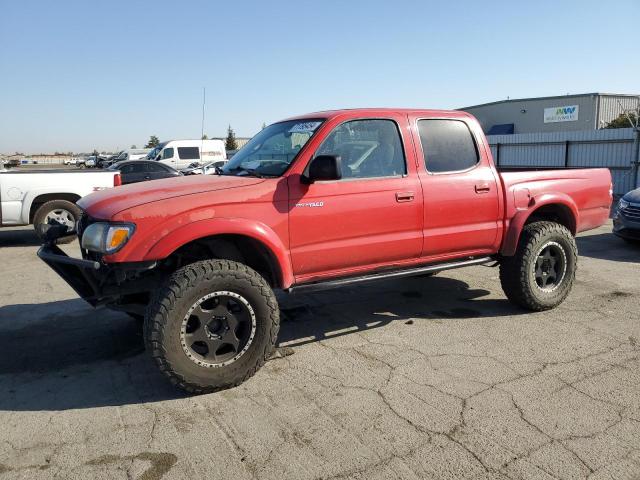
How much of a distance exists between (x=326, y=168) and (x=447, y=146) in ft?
5.06

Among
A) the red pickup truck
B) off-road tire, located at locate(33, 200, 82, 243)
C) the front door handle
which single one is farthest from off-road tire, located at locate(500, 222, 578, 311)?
off-road tire, located at locate(33, 200, 82, 243)

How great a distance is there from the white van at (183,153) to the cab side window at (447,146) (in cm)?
1886

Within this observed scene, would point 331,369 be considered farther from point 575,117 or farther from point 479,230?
point 575,117

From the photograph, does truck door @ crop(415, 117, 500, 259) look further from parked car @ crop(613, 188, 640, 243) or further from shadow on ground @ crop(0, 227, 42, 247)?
shadow on ground @ crop(0, 227, 42, 247)

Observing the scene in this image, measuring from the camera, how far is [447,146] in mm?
4898

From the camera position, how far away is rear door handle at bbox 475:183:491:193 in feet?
16.0

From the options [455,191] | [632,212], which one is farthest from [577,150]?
[455,191]

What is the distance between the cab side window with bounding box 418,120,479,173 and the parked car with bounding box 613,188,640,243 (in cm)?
534

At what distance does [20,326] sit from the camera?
516cm

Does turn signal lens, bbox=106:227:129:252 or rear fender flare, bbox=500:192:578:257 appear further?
rear fender flare, bbox=500:192:578:257

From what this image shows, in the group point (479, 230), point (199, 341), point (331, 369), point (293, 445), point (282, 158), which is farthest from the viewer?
point (479, 230)

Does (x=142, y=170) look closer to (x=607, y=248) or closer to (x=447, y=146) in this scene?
(x=607, y=248)

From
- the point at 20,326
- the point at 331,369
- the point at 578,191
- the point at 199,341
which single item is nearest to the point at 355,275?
the point at 331,369

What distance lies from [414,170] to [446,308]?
1.71 meters
